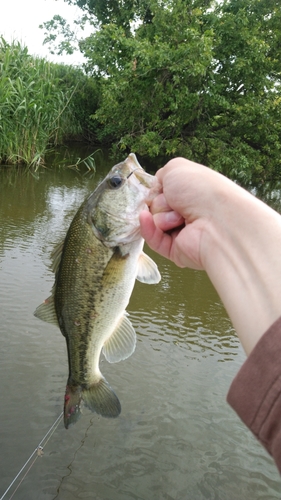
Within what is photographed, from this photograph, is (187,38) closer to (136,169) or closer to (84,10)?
(136,169)

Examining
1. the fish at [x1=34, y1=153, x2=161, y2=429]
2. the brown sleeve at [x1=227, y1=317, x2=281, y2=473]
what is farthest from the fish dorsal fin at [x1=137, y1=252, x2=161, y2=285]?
the brown sleeve at [x1=227, y1=317, x2=281, y2=473]

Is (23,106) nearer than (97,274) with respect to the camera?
No

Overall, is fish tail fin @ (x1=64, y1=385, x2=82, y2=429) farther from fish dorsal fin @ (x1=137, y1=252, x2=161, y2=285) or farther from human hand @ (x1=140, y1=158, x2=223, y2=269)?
human hand @ (x1=140, y1=158, x2=223, y2=269)

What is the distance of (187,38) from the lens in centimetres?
1202

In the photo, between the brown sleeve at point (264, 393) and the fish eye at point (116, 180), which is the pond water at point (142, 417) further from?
the brown sleeve at point (264, 393)

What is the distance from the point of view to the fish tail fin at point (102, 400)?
7.07 ft

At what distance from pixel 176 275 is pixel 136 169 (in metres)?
3.60

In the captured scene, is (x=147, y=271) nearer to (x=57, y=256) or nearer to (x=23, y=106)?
(x=57, y=256)

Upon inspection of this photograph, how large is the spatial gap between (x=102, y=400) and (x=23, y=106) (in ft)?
27.6

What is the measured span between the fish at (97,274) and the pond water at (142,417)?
66 centimetres

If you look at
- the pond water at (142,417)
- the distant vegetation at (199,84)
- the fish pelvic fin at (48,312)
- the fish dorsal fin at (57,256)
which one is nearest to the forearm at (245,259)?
the fish dorsal fin at (57,256)

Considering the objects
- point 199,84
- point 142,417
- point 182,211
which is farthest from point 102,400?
point 199,84

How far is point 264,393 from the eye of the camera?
2.83 feet

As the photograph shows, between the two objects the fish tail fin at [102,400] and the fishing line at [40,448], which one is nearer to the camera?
the fish tail fin at [102,400]
